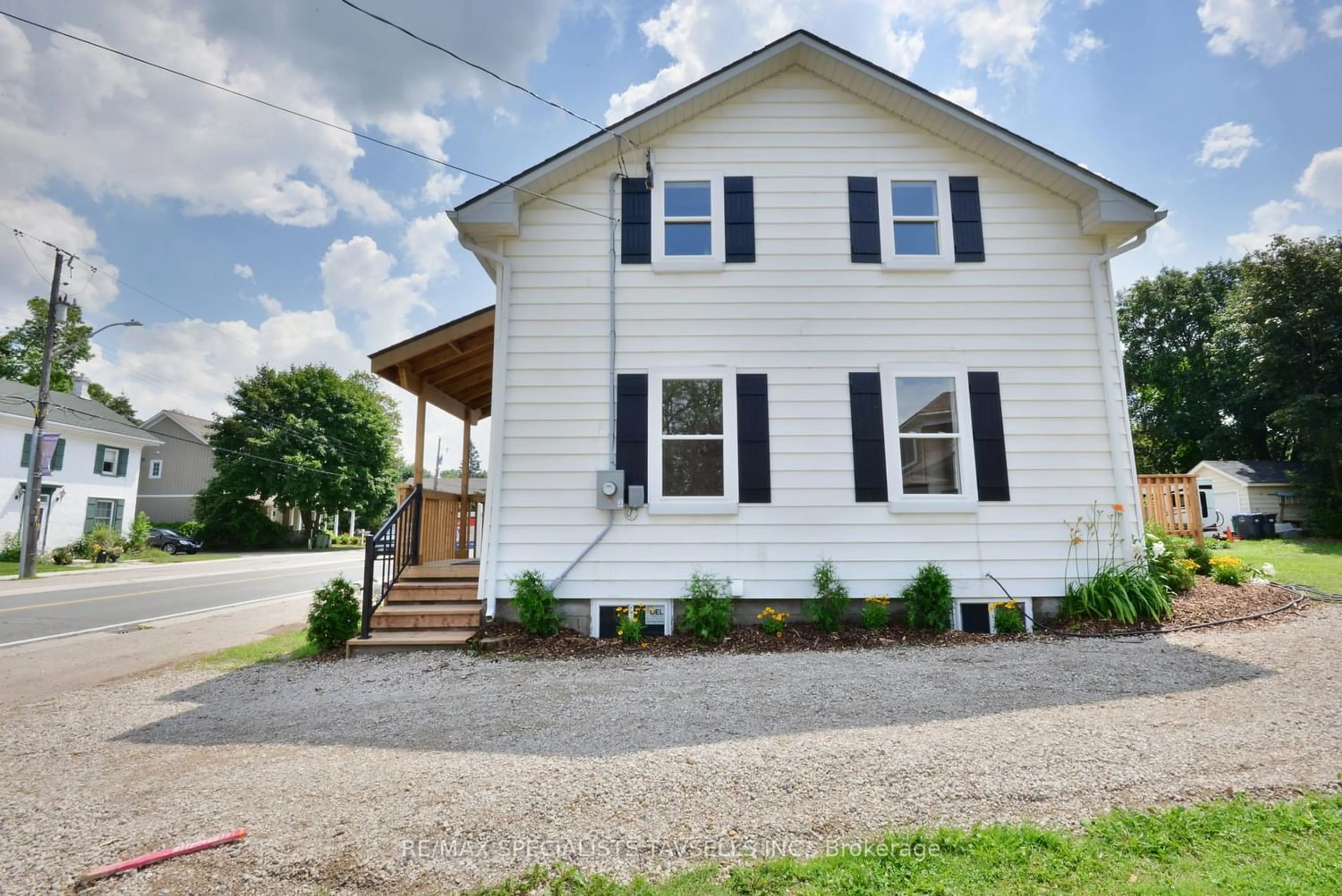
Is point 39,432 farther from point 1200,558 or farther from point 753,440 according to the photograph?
point 1200,558

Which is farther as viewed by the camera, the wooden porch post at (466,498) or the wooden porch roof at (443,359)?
the wooden porch post at (466,498)

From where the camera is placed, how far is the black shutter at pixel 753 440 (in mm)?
6797

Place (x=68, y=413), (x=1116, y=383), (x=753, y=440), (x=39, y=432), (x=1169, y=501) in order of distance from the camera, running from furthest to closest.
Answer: (x=68, y=413)
(x=39, y=432)
(x=1169, y=501)
(x=1116, y=383)
(x=753, y=440)

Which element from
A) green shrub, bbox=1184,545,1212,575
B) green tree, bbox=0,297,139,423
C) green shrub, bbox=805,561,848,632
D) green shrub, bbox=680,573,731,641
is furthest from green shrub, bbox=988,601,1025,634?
green tree, bbox=0,297,139,423

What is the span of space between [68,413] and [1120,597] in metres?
33.5

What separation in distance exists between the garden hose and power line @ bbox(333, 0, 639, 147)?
703 centimetres

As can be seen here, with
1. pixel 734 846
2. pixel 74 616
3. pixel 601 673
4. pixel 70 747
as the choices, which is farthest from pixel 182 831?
pixel 74 616

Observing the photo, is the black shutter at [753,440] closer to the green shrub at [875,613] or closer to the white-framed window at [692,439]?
the white-framed window at [692,439]

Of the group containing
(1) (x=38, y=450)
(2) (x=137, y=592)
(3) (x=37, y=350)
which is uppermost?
(3) (x=37, y=350)

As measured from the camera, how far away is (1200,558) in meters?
8.22

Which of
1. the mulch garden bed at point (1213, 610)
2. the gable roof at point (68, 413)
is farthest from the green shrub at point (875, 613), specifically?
the gable roof at point (68, 413)

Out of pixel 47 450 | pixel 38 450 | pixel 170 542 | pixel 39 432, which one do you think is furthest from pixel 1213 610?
pixel 170 542

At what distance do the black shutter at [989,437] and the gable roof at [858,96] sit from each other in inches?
93.9

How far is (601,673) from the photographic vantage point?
5301 mm
